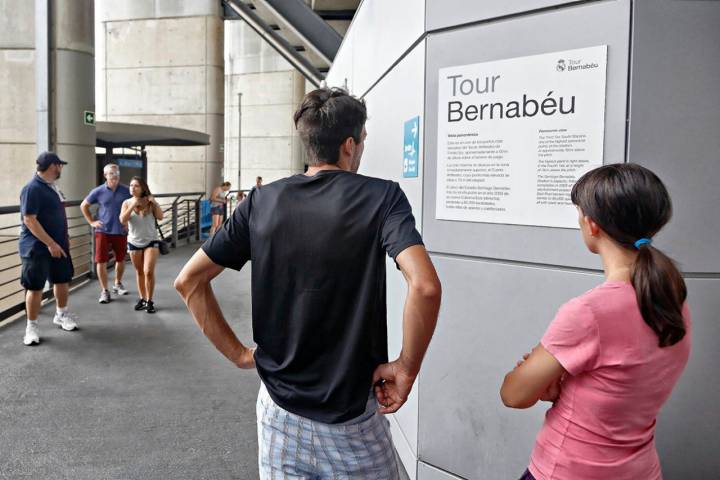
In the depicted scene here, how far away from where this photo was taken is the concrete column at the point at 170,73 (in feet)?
65.1

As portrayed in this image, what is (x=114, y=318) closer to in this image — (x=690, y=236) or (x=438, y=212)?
(x=438, y=212)

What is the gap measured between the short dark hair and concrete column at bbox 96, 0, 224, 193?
18.8m

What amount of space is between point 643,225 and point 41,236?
18.5 ft

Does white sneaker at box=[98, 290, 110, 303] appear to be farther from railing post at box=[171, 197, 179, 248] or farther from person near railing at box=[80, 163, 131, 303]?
railing post at box=[171, 197, 179, 248]

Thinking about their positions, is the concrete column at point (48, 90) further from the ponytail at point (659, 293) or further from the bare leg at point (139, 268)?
the ponytail at point (659, 293)

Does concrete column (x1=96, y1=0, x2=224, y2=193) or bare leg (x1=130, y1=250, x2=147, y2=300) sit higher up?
concrete column (x1=96, y1=0, x2=224, y2=193)

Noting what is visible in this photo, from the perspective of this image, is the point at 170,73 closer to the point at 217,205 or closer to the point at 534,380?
the point at 217,205

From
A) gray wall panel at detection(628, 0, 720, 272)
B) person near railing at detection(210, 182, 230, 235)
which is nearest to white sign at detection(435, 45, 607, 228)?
gray wall panel at detection(628, 0, 720, 272)

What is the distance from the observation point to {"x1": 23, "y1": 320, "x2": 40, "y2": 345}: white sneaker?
19.8 ft

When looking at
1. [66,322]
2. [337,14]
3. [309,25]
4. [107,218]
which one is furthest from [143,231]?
[337,14]

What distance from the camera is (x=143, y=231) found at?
742 cm

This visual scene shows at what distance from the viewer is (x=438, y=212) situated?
304 centimetres

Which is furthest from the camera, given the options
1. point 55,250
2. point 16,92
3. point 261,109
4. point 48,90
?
point 261,109

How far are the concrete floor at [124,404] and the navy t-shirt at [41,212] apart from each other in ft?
3.41
